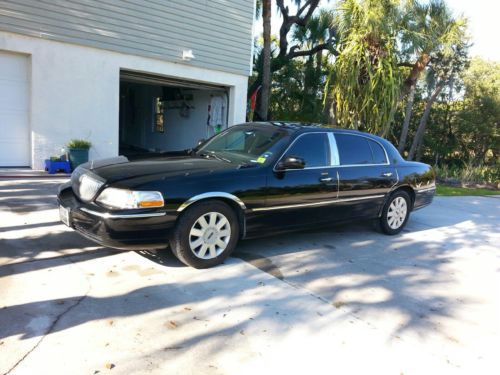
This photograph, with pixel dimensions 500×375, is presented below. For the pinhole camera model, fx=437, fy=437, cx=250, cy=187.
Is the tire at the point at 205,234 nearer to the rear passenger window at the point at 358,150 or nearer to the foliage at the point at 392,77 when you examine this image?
the rear passenger window at the point at 358,150

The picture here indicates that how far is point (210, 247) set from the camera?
4539 millimetres

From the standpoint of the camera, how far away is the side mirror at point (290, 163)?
5000 mm

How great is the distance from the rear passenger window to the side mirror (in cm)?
96

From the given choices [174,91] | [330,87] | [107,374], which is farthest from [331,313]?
[174,91]

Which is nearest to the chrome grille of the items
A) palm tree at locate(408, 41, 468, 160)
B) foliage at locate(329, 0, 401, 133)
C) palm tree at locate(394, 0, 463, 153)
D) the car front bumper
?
the car front bumper

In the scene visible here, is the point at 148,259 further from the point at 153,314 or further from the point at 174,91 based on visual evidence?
the point at 174,91

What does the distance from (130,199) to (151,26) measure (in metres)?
7.94

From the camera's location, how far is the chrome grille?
4332 mm

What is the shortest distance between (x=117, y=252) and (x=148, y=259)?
0.40 m

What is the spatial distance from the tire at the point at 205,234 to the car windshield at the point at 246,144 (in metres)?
0.79

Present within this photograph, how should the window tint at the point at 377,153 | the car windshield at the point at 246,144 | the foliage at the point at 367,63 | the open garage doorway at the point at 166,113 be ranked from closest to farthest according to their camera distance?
the car windshield at the point at 246,144 → the window tint at the point at 377,153 → the foliage at the point at 367,63 → the open garage doorway at the point at 166,113

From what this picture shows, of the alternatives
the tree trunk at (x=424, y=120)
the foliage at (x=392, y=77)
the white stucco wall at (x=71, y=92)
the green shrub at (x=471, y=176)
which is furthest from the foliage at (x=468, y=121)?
the white stucco wall at (x=71, y=92)

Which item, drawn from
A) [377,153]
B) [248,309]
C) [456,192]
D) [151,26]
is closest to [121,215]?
[248,309]

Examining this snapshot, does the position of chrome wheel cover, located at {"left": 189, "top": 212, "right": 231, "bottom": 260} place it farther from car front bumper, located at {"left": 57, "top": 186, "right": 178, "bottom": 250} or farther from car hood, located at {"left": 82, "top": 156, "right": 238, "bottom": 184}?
car hood, located at {"left": 82, "top": 156, "right": 238, "bottom": 184}
